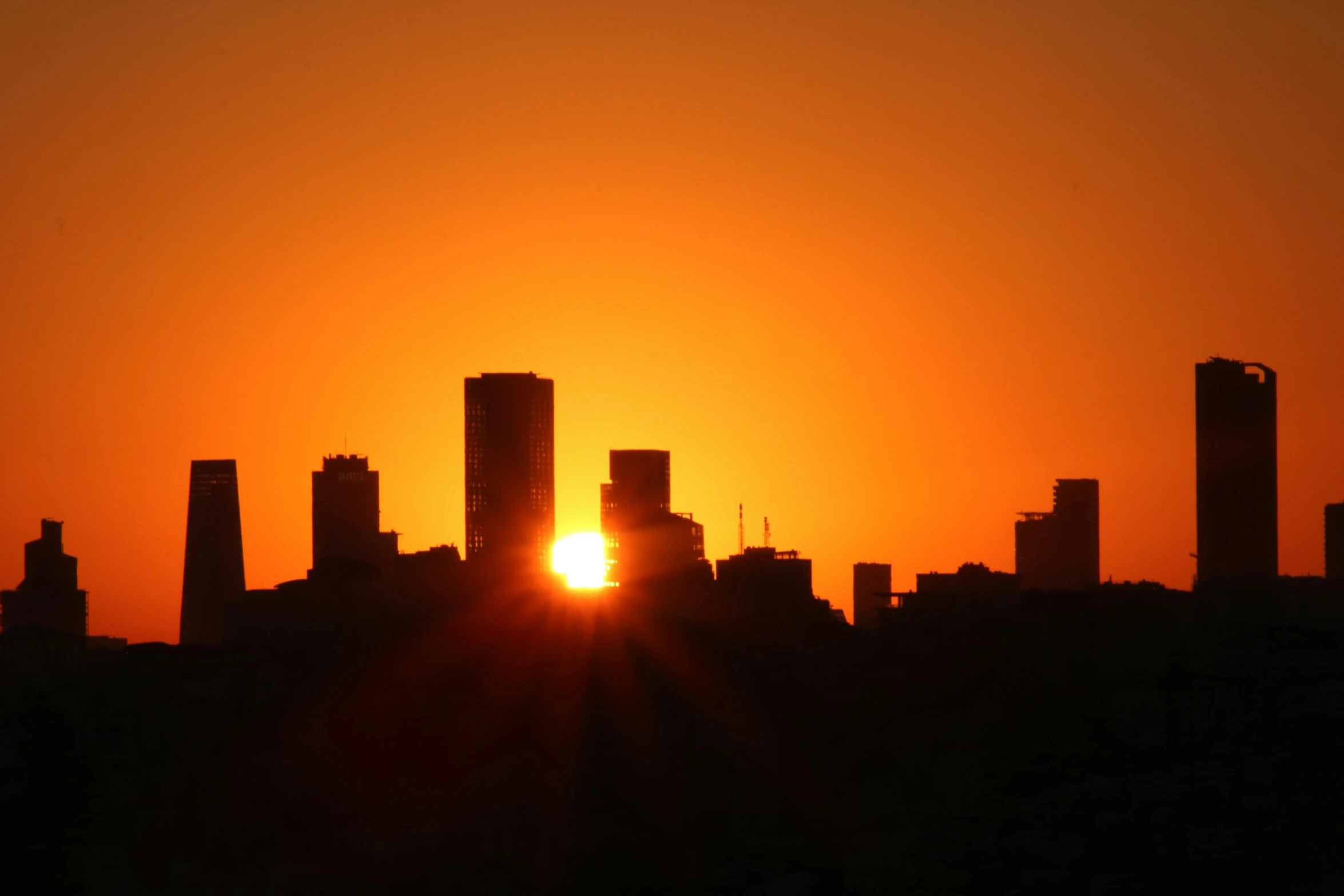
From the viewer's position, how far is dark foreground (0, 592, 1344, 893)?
8600 cm

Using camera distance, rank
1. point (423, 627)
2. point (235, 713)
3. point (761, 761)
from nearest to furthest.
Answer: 1. point (761, 761)
2. point (235, 713)
3. point (423, 627)

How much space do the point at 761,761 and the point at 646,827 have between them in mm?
12877

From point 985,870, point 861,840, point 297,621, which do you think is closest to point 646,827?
point 861,840

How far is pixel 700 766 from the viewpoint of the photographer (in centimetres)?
10188

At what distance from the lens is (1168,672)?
10700cm

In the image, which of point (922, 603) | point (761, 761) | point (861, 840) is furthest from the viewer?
point (922, 603)

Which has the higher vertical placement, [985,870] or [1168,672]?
[1168,672]

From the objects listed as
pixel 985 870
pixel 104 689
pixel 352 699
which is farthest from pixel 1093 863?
pixel 104 689

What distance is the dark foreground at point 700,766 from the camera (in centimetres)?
8600

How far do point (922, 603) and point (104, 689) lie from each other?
255 feet

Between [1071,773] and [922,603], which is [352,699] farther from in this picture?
[922,603]

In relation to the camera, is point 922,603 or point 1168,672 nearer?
point 1168,672

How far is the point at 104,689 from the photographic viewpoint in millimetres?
117062

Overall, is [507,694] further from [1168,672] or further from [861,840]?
[1168,672]
